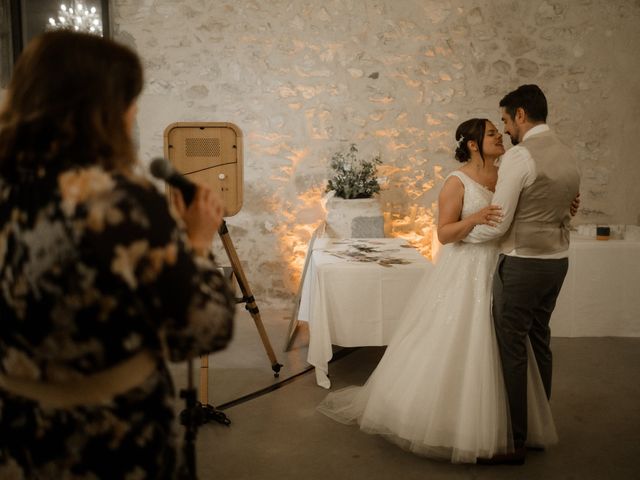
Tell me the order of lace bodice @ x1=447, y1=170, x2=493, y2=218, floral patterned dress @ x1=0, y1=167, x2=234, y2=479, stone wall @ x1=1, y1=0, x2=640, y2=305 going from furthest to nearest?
1. stone wall @ x1=1, y1=0, x2=640, y2=305
2. lace bodice @ x1=447, y1=170, x2=493, y2=218
3. floral patterned dress @ x1=0, y1=167, x2=234, y2=479

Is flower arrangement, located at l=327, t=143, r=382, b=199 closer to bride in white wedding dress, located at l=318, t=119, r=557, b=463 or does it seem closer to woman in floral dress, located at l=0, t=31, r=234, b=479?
bride in white wedding dress, located at l=318, t=119, r=557, b=463

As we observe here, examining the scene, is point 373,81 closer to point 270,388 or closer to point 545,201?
point 270,388

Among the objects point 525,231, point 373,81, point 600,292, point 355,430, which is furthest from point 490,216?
point 373,81

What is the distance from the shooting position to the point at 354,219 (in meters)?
4.66

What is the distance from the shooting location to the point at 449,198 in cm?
276

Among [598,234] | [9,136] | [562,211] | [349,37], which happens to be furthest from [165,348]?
[349,37]

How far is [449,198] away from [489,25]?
311 centimetres

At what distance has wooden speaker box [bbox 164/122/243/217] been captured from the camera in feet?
10.2

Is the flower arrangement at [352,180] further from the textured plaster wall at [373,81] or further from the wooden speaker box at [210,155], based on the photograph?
the wooden speaker box at [210,155]

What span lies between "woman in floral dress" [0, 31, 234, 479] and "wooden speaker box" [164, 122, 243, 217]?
203 cm

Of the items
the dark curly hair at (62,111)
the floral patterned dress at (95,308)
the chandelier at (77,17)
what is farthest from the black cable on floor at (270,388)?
the chandelier at (77,17)


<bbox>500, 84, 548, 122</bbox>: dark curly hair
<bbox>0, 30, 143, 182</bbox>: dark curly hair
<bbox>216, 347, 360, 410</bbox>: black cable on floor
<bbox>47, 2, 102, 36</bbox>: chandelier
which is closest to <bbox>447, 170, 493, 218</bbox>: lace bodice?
<bbox>500, 84, 548, 122</bbox>: dark curly hair

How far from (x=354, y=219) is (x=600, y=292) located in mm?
1899

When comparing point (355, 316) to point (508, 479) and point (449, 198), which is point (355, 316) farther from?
point (508, 479)
